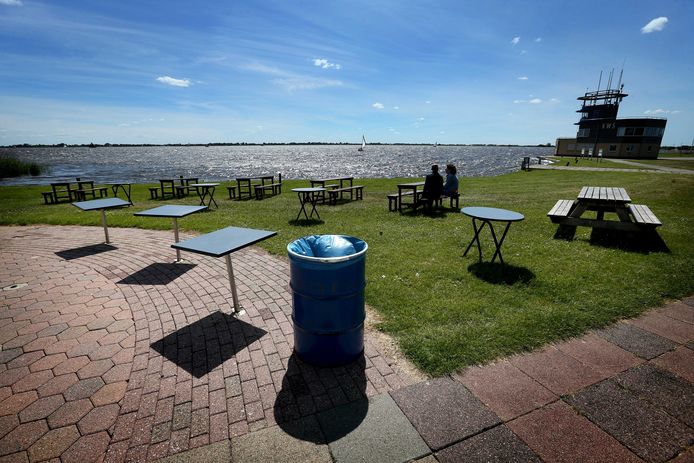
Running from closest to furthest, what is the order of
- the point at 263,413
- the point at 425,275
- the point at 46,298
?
the point at 263,413 → the point at 46,298 → the point at 425,275

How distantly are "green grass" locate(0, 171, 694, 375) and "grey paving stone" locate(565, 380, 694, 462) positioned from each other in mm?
795

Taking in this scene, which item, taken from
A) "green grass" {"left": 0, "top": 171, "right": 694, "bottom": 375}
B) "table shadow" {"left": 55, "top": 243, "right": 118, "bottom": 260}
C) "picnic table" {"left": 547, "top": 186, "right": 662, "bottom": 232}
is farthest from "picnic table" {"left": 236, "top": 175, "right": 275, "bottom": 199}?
"picnic table" {"left": 547, "top": 186, "right": 662, "bottom": 232}

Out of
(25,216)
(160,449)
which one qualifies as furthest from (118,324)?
(25,216)

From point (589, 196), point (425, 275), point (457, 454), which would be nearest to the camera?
point (457, 454)

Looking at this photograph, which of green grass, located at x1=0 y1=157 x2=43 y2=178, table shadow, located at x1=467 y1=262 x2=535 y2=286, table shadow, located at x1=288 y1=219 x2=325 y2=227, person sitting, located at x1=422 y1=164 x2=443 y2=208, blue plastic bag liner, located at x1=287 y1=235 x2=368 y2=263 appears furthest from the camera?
green grass, located at x1=0 y1=157 x2=43 y2=178

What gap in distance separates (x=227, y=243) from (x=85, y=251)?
5.65 metres

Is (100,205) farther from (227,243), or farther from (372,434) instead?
(372,434)

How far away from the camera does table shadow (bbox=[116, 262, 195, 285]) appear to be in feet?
18.6

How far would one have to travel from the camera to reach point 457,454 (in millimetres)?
2383

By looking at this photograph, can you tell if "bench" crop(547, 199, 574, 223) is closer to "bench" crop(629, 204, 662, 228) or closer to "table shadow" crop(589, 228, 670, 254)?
"table shadow" crop(589, 228, 670, 254)

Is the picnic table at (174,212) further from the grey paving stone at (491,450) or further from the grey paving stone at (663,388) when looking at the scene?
the grey paving stone at (663,388)

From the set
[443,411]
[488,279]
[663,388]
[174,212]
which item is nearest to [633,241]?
[488,279]

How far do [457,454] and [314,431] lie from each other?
1106mm

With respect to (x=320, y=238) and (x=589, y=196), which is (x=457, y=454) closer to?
(x=320, y=238)
